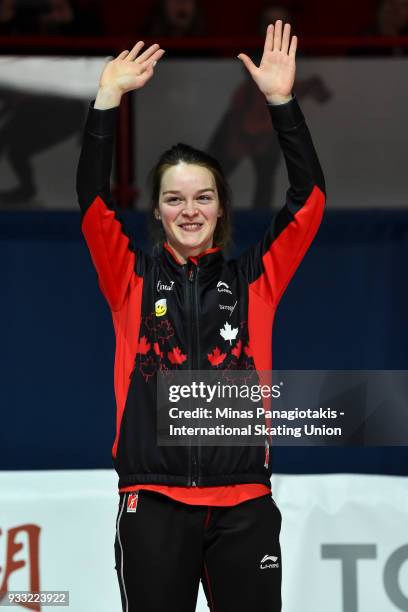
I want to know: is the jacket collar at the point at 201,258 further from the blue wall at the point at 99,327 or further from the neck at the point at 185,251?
the blue wall at the point at 99,327

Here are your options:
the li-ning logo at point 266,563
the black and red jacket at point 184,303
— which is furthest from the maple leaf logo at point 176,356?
the li-ning logo at point 266,563

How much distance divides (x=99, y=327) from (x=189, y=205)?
1573 mm

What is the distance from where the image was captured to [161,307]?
304 cm

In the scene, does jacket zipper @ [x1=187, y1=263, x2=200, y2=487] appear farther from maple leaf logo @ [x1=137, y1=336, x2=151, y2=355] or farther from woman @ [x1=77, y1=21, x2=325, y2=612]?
maple leaf logo @ [x1=137, y1=336, x2=151, y2=355]

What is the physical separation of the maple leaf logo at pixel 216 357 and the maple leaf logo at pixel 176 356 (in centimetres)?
7

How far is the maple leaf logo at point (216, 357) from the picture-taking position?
9.77 feet

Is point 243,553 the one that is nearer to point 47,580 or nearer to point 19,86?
point 47,580

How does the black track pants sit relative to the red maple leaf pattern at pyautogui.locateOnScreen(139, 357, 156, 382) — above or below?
below

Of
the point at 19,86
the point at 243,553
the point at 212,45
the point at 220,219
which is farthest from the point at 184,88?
the point at 243,553

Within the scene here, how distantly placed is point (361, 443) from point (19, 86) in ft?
6.72

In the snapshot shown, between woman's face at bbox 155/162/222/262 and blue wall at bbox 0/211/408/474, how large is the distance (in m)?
1.41

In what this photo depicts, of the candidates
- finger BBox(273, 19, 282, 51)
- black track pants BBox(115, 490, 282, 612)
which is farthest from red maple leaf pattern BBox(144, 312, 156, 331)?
finger BBox(273, 19, 282, 51)

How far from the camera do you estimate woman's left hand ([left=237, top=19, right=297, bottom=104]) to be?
3.01 metres

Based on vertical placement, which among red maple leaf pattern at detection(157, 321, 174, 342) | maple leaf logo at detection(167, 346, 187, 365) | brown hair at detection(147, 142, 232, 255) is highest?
brown hair at detection(147, 142, 232, 255)
